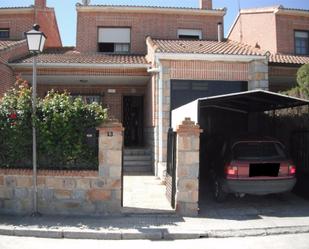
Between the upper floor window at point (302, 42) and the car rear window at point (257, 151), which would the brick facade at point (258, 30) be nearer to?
the upper floor window at point (302, 42)

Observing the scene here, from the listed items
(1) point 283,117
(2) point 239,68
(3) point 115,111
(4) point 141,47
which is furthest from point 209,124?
(4) point 141,47

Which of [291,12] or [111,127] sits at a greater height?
[291,12]

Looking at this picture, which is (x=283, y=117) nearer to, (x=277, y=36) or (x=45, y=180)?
(x=45, y=180)

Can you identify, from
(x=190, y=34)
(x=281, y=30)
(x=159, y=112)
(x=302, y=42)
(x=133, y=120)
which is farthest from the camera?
(x=302, y=42)

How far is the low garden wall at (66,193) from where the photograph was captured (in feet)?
26.2

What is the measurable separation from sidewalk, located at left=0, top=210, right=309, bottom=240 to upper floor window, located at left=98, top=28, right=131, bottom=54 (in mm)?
11669

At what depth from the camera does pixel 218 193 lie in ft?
29.7

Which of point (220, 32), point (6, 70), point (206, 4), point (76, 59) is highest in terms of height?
point (206, 4)

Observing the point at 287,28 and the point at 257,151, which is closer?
the point at 257,151

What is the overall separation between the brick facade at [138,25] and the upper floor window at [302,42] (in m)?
4.33

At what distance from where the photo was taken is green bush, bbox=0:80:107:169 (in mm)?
8062

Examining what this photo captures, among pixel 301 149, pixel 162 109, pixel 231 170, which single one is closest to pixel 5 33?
pixel 162 109

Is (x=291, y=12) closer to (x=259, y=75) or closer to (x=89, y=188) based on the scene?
(x=259, y=75)

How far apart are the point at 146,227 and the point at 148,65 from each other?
802 cm
